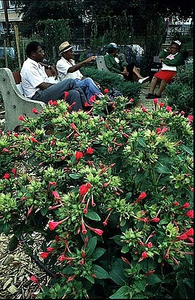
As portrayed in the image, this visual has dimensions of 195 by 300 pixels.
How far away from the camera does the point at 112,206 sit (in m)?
1.20

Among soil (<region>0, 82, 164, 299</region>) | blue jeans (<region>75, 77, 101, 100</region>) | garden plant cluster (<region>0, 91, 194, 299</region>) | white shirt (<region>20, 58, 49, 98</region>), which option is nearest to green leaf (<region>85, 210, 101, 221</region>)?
garden plant cluster (<region>0, 91, 194, 299</region>)

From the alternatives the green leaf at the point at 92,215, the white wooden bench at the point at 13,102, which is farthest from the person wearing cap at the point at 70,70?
the green leaf at the point at 92,215

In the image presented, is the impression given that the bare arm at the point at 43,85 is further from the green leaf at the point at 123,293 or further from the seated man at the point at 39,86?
the green leaf at the point at 123,293

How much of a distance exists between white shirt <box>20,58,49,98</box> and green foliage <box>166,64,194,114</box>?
2191 millimetres

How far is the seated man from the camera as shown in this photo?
182 inches

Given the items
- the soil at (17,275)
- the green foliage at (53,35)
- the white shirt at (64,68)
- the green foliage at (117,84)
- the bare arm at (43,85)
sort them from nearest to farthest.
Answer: the soil at (17,275) < the bare arm at (43,85) < the white shirt at (64,68) < the green foliage at (117,84) < the green foliage at (53,35)

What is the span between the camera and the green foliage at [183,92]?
19.1 ft

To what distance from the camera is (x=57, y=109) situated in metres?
1.89

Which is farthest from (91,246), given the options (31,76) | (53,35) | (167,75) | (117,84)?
(53,35)

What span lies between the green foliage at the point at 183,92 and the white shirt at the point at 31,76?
7.19 feet

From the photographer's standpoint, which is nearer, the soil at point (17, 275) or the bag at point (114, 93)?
the soil at point (17, 275)

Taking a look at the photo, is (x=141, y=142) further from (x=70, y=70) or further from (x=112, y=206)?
(x=70, y=70)

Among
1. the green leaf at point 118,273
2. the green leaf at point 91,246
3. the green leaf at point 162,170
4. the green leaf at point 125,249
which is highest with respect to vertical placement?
the green leaf at point 162,170

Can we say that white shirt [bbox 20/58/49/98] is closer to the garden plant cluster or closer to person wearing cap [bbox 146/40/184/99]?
the garden plant cluster
